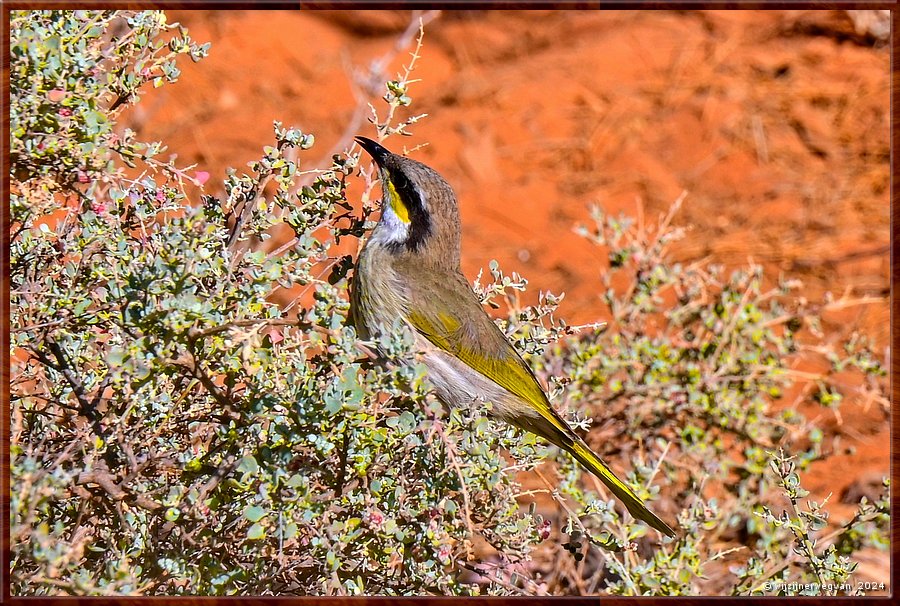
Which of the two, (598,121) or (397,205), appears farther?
(598,121)

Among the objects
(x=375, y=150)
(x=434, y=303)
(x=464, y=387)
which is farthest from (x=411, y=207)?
(x=464, y=387)

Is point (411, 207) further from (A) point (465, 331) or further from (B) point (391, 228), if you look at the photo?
(A) point (465, 331)

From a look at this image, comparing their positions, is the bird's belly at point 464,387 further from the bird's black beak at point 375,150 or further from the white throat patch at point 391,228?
the bird's black beak at point 375,150

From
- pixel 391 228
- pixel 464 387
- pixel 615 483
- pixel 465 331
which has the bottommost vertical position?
pixel 615 483

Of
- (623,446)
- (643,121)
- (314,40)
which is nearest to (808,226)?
(643,121)

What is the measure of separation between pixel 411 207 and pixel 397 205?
5 centimetres

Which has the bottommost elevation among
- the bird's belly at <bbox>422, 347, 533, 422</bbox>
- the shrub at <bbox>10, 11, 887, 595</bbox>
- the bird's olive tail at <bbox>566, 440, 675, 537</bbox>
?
the bird's olive tail at <bbox>566, 440, 675, 537</bbox>

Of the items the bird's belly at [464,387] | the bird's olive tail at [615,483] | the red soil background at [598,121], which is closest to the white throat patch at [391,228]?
the bird's belly at [464,387]

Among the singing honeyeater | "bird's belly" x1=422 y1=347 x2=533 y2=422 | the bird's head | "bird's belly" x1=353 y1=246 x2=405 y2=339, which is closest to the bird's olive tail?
the singing honeyeater

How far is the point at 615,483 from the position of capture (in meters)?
3.06

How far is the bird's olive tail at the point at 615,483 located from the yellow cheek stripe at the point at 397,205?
95cm

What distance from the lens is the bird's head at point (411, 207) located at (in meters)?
3.33

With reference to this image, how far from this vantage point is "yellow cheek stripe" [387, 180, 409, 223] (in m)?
3.38

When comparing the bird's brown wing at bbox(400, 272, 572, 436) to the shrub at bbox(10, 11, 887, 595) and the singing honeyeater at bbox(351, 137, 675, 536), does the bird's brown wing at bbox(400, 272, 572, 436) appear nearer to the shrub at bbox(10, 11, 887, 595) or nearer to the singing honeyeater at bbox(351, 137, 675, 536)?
the singing honeyeater at bbox(351, 137, 675, 536)
